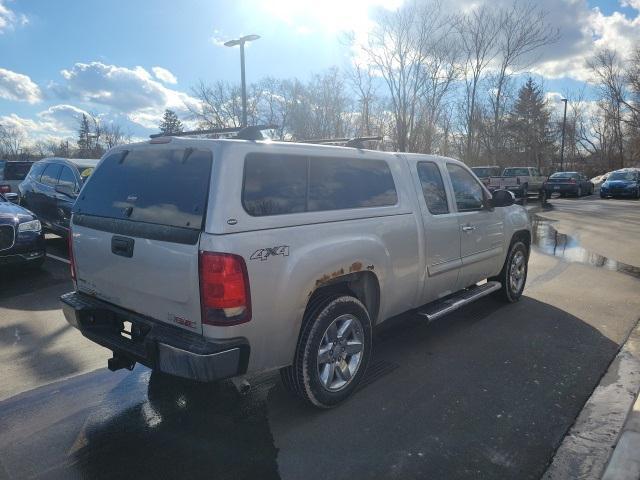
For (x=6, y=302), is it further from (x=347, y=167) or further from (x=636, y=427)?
(x=636, y=427)

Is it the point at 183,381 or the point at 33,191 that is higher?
the point at 33,191

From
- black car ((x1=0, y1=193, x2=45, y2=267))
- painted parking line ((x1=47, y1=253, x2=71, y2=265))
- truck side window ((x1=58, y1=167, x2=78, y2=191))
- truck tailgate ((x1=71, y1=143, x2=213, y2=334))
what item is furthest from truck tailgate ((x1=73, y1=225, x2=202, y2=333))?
truck side window ((x1=58, y1=167, x2=78, y2=191))

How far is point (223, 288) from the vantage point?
2.66 metres

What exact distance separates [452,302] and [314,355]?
76.6 inches

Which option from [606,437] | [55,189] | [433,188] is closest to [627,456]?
[606,437]

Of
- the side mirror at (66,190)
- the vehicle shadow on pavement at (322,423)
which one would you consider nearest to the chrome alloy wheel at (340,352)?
the vehicle shadow on pavement at (322,423)

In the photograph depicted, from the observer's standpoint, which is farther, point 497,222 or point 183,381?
point 497,222

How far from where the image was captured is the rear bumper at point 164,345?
2.67 metres

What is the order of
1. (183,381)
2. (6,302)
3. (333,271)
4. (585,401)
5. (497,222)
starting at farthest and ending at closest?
(6,302) < (497,222) < (183,381) < (585,401) < (333,271)

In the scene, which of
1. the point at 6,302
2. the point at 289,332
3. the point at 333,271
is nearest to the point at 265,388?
the point at 289,332

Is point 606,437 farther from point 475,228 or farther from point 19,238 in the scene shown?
point 19,238

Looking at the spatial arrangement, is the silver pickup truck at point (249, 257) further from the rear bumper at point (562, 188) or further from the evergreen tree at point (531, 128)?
the evergreen tree at point (531, 128)

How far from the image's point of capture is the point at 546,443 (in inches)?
118

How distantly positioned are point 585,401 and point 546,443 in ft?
2.50
